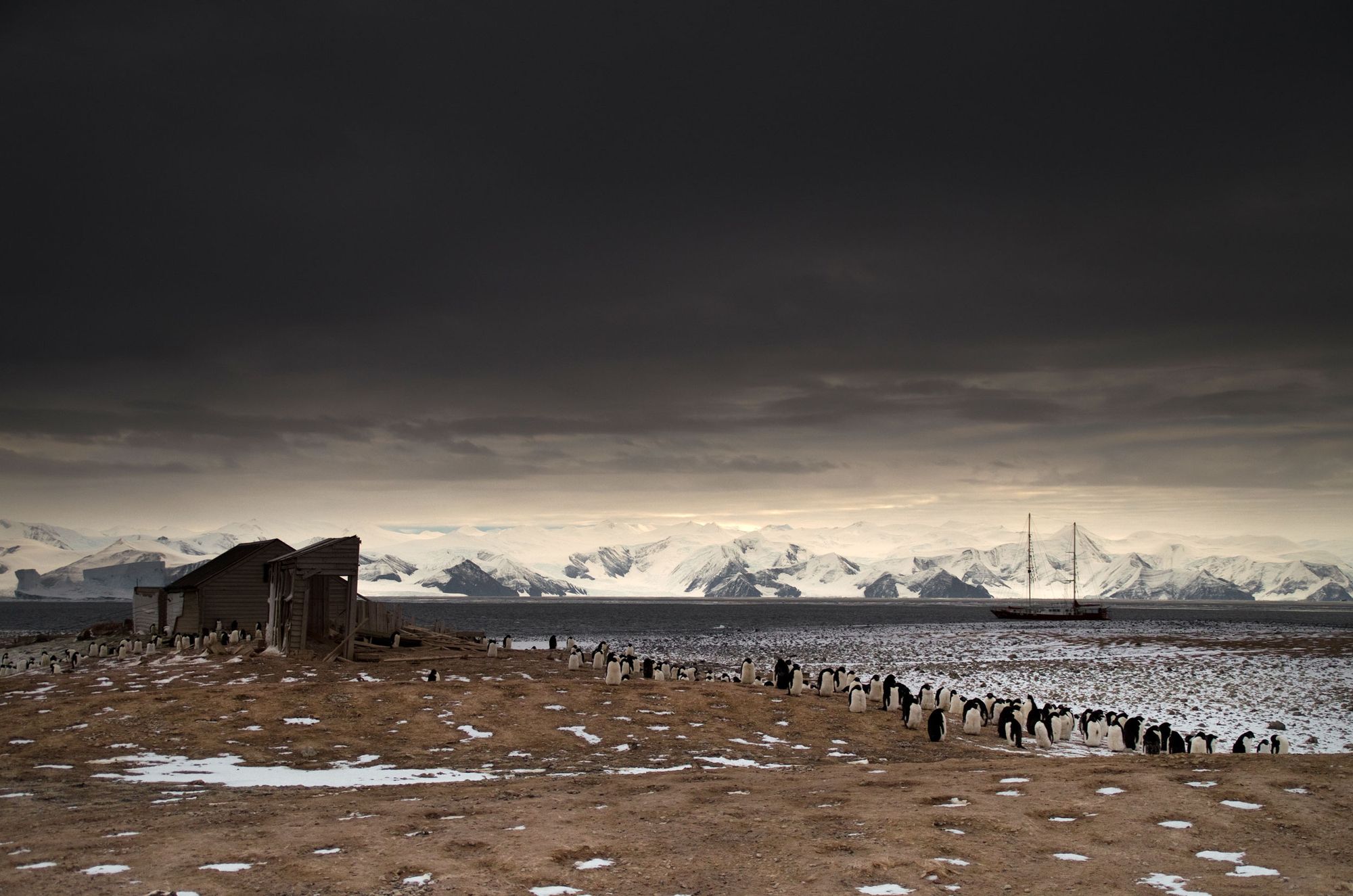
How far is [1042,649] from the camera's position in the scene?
76.7 meters

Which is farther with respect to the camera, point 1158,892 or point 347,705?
point 347,705

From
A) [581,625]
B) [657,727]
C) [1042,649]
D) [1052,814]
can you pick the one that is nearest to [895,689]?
[657,727]

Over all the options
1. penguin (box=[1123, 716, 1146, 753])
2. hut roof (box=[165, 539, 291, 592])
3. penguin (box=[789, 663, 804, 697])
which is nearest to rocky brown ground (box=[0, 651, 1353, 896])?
penguin (box=[1123, 716, 1146, 753])

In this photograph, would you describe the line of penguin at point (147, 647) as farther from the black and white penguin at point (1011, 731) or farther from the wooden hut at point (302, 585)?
the black and white penguin at point (1011, 731)

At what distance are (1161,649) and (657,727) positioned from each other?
2369 inches

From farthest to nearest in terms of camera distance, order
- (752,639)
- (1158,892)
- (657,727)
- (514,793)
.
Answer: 1. (752,639)
2. (657,727)
3. (514,793)
4. (1158,892)

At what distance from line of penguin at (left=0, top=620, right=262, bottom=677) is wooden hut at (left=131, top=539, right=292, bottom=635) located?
34.1 inches

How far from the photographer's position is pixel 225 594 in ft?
165

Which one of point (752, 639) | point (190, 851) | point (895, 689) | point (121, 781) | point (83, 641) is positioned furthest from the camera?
point (752, 639)

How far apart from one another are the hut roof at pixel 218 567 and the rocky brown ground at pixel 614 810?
1027 inches

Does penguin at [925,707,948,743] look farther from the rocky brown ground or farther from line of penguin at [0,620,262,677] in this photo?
A: line of penguin at [0,620,262,677]

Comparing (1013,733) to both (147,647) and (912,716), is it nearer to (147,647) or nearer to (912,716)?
(912,716)

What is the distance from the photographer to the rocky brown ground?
437 inches

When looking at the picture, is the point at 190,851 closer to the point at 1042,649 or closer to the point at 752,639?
the point at 1042,649
